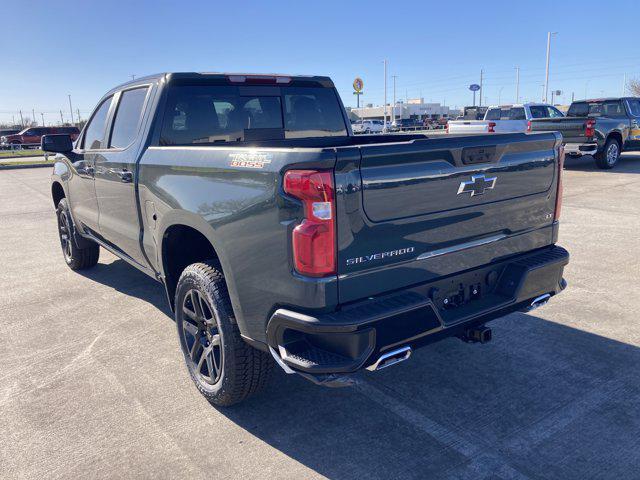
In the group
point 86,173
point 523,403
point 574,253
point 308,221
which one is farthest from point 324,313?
point 574,253

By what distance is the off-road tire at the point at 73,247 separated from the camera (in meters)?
6.24

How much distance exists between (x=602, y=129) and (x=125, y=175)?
13.7m

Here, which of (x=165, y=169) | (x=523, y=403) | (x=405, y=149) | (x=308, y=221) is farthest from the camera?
(x=165, y=169)

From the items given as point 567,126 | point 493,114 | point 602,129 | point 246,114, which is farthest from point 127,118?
point 493,114

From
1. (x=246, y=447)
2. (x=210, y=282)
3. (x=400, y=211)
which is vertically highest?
(x=400, y=211)

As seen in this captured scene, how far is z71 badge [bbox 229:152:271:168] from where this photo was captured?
2.63m

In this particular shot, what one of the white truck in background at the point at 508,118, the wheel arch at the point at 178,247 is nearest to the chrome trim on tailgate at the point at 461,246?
the wheel arch at the point at 178,247

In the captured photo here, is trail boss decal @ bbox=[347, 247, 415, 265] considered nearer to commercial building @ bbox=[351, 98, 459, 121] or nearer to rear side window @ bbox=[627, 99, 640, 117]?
rear side window @ bbox=[627, 99, 640, 117]

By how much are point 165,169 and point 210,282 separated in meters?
0.89

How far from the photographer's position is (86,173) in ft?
16.8

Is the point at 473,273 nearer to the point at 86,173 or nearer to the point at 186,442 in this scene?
the point at 186,442

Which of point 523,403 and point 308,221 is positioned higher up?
point 308,221

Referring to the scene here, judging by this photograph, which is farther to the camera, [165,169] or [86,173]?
[86,173]

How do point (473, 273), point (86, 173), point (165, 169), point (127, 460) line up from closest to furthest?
point (127, 460) → point (473, 273) → point (165, 169) → point (86, 173)
